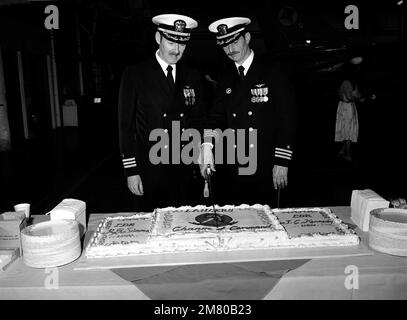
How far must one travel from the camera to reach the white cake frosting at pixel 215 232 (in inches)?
60.3

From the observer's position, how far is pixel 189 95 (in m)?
2.50

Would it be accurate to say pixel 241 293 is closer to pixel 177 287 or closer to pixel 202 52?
pixel 177 287

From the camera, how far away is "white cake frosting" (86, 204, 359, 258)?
1532 millimetres

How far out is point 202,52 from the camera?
16.0 metres

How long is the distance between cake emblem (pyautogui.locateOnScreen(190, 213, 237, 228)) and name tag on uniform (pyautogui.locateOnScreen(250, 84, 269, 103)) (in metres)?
0.98

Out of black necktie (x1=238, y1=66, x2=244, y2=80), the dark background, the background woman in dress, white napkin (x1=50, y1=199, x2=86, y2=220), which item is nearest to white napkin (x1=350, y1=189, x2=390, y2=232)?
black necktie (x1=238, y1=66, x2=244, y2=80)

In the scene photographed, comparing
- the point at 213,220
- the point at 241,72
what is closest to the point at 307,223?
the point at 213,220

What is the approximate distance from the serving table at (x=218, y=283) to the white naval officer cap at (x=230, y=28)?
1514 millimetres

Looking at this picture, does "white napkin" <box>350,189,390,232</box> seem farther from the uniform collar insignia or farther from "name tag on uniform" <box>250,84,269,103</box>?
the uniform collar insignia

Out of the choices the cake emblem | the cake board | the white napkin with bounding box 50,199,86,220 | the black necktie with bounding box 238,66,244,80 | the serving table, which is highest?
the black necktie with bounding box 238,66,244,80

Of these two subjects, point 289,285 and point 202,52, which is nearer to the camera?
point 289,285

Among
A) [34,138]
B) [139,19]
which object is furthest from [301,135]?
[34,138]

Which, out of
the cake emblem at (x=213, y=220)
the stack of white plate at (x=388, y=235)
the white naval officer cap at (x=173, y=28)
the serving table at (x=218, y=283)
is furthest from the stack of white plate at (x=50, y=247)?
the white naval officer cap at (x=173, y=28)

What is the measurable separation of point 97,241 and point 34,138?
899 centimetres
